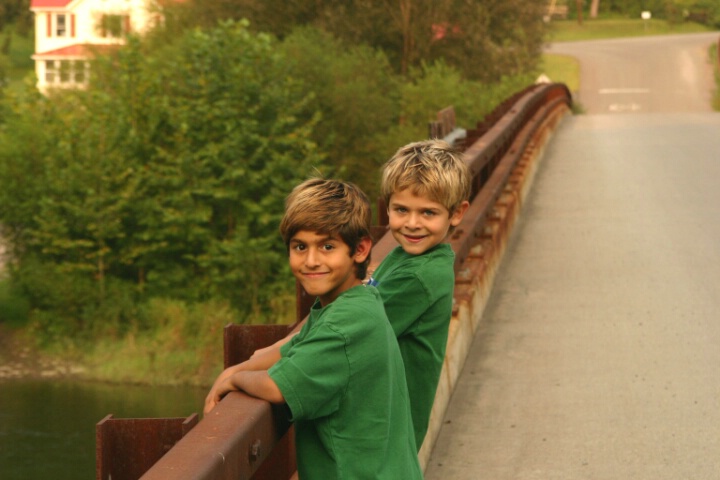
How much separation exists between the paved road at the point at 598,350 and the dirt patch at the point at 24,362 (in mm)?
29501

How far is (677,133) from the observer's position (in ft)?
66.4

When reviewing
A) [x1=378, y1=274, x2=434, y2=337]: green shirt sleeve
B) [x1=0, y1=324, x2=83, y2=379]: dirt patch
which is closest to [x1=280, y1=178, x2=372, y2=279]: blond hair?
[x1=378, y1=274, x2=434, y2=337]: green shirt sleeve

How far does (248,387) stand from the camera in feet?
9.18

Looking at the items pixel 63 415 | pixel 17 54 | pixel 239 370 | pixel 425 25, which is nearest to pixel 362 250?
pixel 239 370

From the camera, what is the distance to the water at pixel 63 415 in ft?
103

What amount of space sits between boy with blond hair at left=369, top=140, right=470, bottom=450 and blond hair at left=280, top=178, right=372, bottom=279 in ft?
1.91

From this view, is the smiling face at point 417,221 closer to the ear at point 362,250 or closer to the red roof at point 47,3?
the ear at point 362,250

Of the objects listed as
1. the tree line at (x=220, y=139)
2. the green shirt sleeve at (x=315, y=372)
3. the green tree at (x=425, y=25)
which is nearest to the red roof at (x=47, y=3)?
the tree line at (x=220, y=139)

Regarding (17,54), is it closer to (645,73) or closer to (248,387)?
(645,73)

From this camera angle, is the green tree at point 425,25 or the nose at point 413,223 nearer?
the nose at point 413,223

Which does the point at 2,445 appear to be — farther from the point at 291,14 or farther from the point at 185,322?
the point at 291,14

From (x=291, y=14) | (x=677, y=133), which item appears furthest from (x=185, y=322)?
(x=677, y=133)

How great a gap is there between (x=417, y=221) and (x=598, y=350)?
3.48 meters

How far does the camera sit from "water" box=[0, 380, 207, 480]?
3136 centimetres
